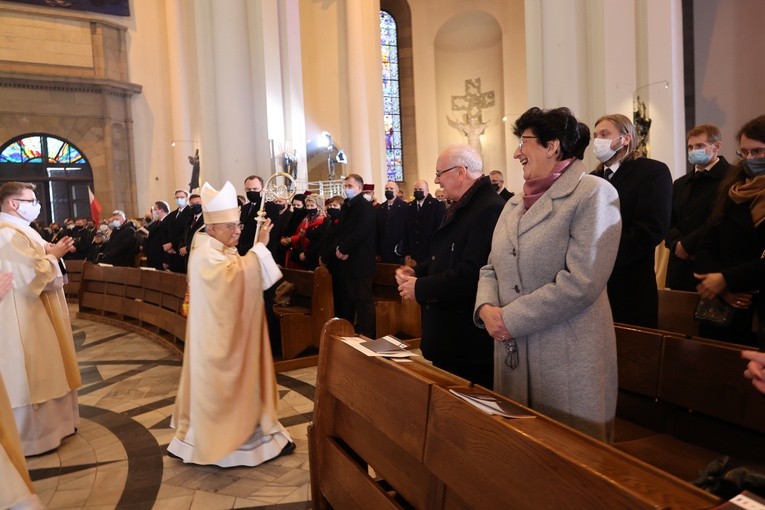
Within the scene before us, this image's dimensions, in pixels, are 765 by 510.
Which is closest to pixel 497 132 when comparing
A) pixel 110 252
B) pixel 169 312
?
pixel 110 252

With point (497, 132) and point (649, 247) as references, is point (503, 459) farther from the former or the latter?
point (497, 132)

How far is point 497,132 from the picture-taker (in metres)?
21.4

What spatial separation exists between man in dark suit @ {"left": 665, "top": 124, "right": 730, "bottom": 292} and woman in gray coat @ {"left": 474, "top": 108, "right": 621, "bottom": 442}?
1.65 metres

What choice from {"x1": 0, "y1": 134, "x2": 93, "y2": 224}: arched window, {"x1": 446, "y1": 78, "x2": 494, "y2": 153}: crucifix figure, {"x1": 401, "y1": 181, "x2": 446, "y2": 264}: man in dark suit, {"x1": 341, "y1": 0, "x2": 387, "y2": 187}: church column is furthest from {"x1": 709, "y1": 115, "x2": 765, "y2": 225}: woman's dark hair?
{"x1": 446, "y1": 78, "x2": 494, "y2": 153}: crucifix figure

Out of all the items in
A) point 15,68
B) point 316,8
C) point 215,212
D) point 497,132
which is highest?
point 316,8

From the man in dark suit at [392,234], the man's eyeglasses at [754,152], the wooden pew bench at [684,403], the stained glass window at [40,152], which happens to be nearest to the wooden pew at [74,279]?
the stained glass window at [40,152]

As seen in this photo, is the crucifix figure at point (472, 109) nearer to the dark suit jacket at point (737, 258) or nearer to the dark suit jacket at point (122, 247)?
the dark suit jacket at point (122, 247)

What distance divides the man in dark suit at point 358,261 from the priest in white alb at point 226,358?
8.45 ft

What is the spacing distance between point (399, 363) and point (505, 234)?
62cm

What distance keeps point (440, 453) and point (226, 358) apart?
7.24 feet

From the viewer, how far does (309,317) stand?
19.5ft

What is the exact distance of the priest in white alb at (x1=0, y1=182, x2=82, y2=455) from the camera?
397 centimetres

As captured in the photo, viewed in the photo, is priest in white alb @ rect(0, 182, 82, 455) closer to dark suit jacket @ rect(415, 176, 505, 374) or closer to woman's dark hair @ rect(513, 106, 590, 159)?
dark suit jacket @ rect(415, 176, 505, 374)

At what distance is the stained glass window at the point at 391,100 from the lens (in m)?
21.9
